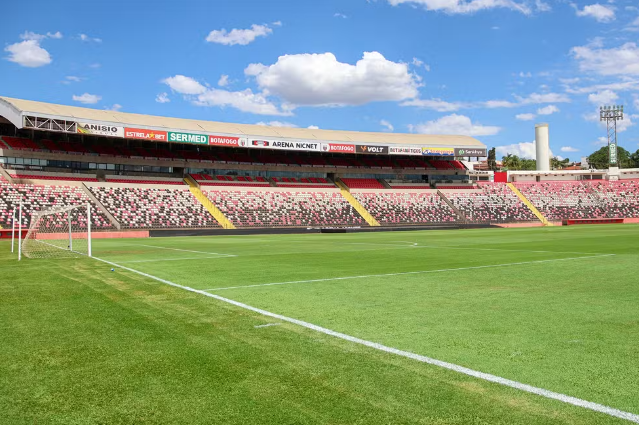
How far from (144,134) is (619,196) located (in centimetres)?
7007

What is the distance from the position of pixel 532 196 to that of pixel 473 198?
10462mm

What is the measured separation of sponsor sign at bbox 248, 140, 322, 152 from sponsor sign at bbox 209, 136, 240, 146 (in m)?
1.57

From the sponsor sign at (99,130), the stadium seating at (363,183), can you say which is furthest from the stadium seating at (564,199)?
the sponsor sign at (99,130)

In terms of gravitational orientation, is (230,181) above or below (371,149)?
below

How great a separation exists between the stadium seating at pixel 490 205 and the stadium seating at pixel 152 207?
117ft

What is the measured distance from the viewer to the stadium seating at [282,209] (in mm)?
57281

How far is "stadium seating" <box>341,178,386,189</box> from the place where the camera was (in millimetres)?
73688

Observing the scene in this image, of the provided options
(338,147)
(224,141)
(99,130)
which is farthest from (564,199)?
(99,130)

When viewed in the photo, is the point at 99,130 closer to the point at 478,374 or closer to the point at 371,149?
the point at 371,149

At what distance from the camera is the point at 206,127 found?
Result: 71312mm

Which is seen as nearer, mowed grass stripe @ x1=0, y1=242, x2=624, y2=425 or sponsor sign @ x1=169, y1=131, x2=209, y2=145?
mowed grass stripe @ x1=0, y1=242, x2=624, y2=425

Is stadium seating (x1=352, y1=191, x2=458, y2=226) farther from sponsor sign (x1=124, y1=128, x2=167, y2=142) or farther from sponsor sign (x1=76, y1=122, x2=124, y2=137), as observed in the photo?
sponsor sign (x1=76, y1=122, x2=124, y2=137)

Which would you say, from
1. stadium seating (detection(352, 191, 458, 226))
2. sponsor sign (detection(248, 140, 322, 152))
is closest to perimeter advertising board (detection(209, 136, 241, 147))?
sponsor sign (detection(248, 140, 322, 152))

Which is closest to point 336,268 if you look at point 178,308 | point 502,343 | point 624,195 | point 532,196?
point 178,308
